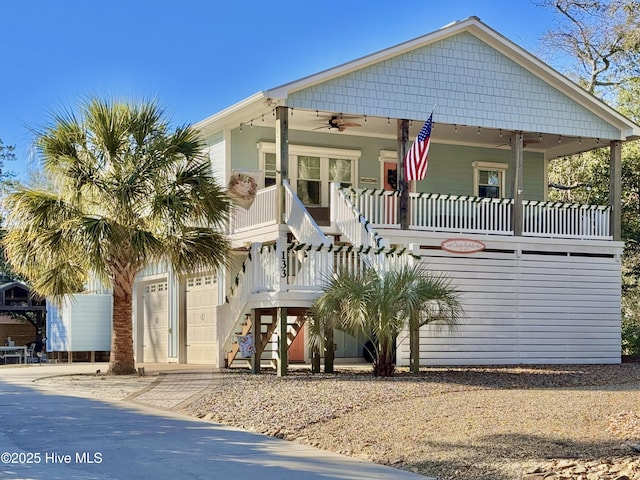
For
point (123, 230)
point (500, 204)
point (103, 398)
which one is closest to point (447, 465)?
point (103, 398)

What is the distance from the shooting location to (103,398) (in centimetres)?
1448

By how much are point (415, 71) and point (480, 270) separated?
4.81 m

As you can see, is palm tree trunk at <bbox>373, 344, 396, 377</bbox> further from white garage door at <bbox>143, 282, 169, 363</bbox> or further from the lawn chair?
the lawn chair

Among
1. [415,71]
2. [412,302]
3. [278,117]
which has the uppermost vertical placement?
[415,71]

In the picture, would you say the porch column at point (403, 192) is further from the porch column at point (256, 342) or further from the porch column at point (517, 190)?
the porch column at point (256, 342)

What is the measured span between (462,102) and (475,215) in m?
2.67

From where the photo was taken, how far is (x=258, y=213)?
21359 millimetres

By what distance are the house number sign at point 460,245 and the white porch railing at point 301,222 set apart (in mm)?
3464

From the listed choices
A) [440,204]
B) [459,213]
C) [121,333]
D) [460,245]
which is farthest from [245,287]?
[459,213]

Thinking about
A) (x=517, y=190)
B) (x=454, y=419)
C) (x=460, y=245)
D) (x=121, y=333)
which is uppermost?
(x=517, y=190)

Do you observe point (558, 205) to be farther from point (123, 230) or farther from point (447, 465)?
point (447, 465)

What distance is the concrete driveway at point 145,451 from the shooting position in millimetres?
8609

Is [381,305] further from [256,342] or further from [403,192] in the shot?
[403,192]

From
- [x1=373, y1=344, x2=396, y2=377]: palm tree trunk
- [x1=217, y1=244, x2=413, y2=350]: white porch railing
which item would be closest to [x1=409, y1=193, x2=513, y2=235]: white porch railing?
[x1=217, y1=244, x2=413, y2=350]: white porch railing
